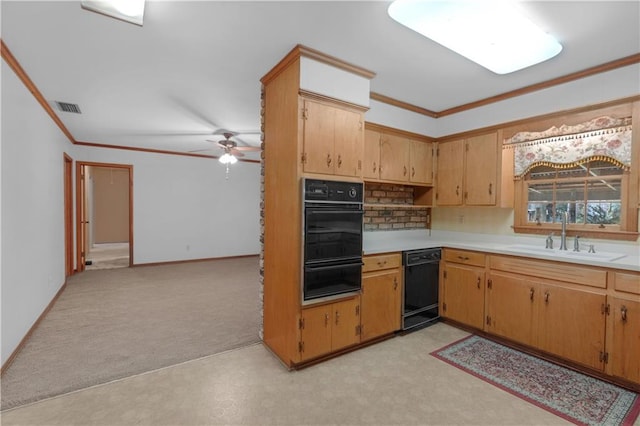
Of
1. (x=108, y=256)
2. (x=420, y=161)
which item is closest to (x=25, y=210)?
(x=420, y=161)

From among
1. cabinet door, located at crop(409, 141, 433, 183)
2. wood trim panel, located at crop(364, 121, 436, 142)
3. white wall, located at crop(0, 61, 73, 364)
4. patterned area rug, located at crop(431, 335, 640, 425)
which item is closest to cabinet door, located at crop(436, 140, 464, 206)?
cabinet door, located at crop(409, 141, 433, 183)

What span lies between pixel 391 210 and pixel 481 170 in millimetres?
1126

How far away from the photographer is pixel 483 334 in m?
3.14

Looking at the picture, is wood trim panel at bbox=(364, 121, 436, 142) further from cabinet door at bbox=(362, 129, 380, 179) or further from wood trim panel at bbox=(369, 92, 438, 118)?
wood trim panel at bbox=(369, 92, 438, 118)

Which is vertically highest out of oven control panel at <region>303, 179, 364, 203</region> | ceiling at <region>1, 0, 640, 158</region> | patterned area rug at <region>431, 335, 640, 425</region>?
ceiling at <region>1, 0, 640, 158</region>

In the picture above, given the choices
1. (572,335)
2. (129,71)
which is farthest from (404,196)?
(129,71)

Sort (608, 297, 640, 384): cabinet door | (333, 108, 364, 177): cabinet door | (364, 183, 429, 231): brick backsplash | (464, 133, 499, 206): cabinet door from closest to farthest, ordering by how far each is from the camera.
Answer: (608, 297, 640, 384): cabinet door, (333, 108, 364, 177): cabinet door, (464, 133, 499, 206): cabinet door, (364, 183, 429, 231): brick backsplash

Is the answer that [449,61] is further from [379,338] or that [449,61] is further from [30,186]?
[30,186]

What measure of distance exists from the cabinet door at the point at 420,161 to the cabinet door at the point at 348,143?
122 cm

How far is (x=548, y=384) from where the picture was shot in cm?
231

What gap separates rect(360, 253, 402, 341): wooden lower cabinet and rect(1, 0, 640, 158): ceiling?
5.92ft

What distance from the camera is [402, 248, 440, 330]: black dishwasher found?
3.17 metres

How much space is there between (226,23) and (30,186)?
Answer: 2715 millimetres

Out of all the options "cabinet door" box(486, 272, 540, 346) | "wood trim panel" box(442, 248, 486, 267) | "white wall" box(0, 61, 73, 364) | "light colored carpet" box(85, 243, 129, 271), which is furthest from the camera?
"light colored carpet" box(85, 243, 129, 271)
